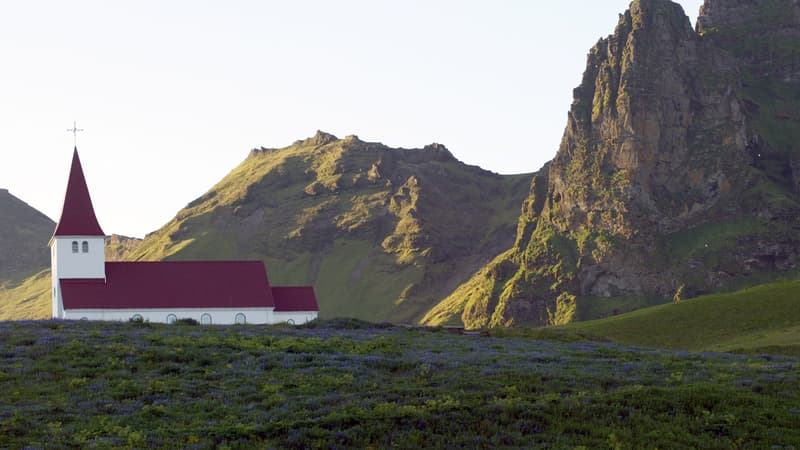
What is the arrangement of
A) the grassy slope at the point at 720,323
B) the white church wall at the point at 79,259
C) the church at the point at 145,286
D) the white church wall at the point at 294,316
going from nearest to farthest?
the grassy slope at the point at 720,323
the church at the point at 145,286
the white church wall at the point at 79,259
the white church wall at the point at 294,316

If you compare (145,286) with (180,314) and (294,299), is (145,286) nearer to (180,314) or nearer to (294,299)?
(180,314)

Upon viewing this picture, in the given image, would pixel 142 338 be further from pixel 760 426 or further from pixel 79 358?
pixel 760 426

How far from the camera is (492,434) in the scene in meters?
30.9

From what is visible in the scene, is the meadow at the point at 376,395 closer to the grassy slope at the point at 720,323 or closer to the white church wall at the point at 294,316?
the grassy slope at the point at 720,323

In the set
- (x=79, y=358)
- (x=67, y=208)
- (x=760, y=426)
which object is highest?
(x=67, y=208)

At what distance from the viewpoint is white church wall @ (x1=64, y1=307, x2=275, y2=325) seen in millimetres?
101562

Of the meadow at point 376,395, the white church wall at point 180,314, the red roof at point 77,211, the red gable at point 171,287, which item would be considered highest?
the red roof at point 77,211

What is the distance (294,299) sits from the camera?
364 ft

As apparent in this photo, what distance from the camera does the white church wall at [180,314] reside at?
101562 millimetres

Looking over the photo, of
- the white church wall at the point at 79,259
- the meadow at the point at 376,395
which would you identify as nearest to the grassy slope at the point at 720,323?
the meadow at the point at 376,395

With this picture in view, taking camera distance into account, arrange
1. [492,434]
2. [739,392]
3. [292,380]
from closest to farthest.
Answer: [492,434], [739,392], [292,380]

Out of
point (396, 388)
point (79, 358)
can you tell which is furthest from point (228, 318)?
point (396, 388)

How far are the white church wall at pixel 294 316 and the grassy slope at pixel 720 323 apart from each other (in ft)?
96.4

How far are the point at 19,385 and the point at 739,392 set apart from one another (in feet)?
85.3
